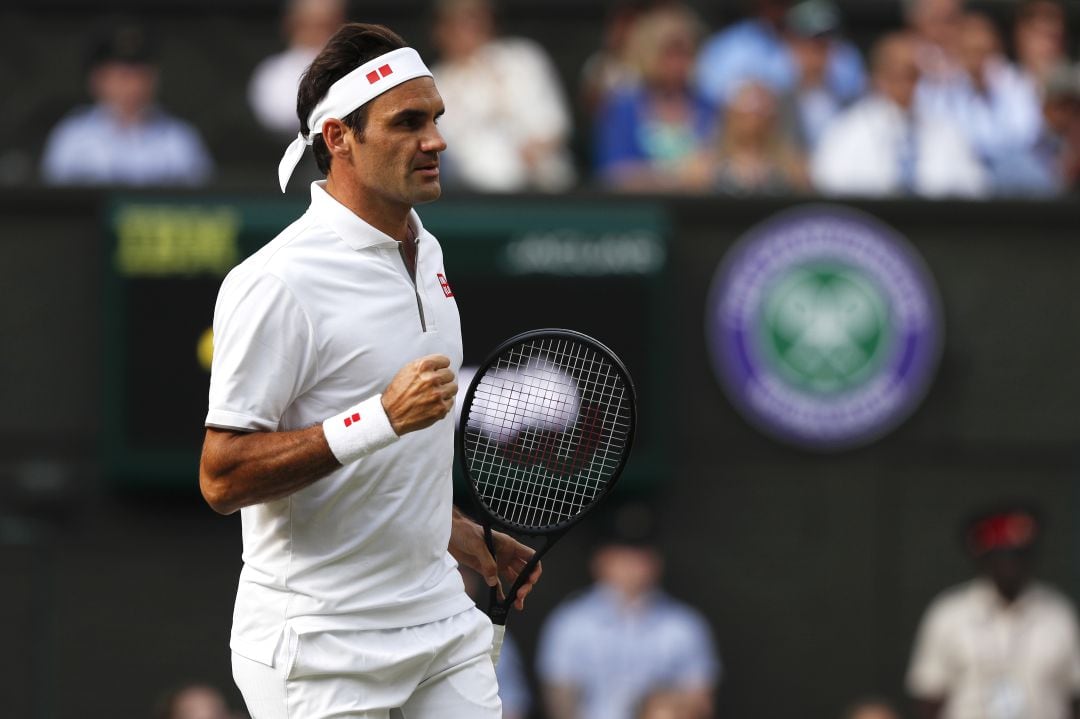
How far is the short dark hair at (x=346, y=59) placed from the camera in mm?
3809

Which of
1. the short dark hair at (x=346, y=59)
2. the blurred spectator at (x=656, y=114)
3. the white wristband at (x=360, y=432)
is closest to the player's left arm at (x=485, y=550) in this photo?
the white wristband at (x=360, y=432)

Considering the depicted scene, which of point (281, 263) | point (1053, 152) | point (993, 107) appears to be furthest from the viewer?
point (993, 107)

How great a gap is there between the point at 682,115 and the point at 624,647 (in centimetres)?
243

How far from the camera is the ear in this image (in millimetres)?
3814

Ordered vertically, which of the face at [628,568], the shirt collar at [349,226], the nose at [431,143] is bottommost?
the face at [628,568]

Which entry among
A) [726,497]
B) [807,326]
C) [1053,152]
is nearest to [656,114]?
[807,326]

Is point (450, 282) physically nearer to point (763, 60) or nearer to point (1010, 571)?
point (763, 60)

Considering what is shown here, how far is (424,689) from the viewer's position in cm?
388

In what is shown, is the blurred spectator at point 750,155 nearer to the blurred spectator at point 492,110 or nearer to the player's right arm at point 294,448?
the blurred spectator at point 492,110

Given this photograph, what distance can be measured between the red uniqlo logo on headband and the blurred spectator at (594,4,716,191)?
498 centimetres

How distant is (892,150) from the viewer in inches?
346

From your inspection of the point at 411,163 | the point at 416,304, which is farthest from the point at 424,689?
the point at 411,163

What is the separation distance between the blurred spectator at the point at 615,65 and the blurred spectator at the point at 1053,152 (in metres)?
1.79

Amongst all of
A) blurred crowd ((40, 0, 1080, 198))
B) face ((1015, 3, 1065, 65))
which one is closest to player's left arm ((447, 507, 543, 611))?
blurred crowd ((40, 0, 1080, 198))
